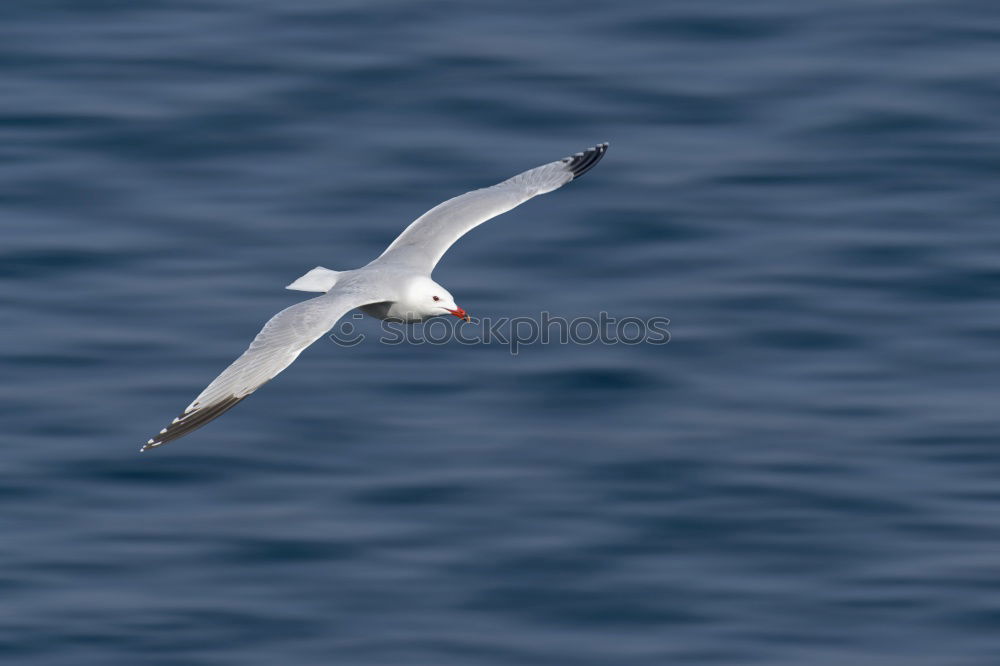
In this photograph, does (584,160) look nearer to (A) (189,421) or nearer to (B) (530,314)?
(B) (530,314)

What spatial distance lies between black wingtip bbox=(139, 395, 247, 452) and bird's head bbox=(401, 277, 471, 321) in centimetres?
177

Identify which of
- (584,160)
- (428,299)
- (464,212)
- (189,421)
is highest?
(584,160)

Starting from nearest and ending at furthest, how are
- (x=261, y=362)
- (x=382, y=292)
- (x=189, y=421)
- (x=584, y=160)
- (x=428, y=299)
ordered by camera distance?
(x=189, y=421) → (x=261, y=362) → (x=382, y=292) → (x=428, y=299) → (x=584, y=160)

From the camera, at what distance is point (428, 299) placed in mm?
13562

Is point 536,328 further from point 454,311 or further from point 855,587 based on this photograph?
point 855,587

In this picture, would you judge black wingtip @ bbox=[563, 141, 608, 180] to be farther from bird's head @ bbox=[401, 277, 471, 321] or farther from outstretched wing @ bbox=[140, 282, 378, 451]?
outstretched wing @ bbox=[140, 282, 378, 451]

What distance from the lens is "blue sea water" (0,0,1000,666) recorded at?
12.5 meters

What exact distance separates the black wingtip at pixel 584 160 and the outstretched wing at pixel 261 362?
11.1 feet

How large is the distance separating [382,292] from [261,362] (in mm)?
1298

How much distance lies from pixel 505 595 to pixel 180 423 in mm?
2457

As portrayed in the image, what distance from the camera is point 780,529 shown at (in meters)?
13.1

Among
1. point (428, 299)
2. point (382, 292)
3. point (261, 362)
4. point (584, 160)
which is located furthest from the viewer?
point (584, 160)

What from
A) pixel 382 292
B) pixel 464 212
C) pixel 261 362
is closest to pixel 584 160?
pixel 464 212

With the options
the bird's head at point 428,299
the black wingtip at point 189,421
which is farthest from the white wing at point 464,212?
the black wingtip at point 189,421
